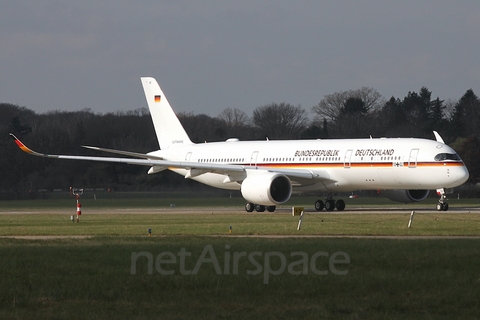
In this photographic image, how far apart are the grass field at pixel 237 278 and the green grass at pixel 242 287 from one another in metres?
0.02

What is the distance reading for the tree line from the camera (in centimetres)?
7562

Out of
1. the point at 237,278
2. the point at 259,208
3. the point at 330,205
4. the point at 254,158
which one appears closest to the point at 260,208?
the point at 259,208

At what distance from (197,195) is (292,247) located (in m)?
43.4

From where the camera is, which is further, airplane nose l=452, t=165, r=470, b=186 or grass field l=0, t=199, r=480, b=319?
airplane nose l=452, t=165, r=470, b=186

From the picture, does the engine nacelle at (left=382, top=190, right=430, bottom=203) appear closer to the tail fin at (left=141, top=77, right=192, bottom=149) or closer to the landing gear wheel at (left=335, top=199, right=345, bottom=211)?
the landing gear wheel at (left=335, top=199, right=345, bottom=211)

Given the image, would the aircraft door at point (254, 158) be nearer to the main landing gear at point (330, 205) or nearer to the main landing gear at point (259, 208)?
the main landing gear at point (259, 208)

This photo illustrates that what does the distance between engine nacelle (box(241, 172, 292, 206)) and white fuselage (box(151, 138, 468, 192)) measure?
178 cm

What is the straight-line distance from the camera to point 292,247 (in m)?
19.3

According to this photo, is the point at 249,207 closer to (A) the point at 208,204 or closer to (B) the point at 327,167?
(B) the point at 327,167

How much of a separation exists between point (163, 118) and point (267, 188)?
13.4 meters

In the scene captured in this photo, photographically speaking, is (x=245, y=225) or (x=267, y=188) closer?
(x=245, y=225)

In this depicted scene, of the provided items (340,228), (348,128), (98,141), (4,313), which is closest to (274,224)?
(340,228)

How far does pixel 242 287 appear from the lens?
14195 mm

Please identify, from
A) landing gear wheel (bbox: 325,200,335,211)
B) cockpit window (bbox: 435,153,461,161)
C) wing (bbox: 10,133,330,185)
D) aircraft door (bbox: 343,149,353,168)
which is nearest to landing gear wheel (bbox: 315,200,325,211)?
landing gear wheel (bbox: 325,200,335,211)
